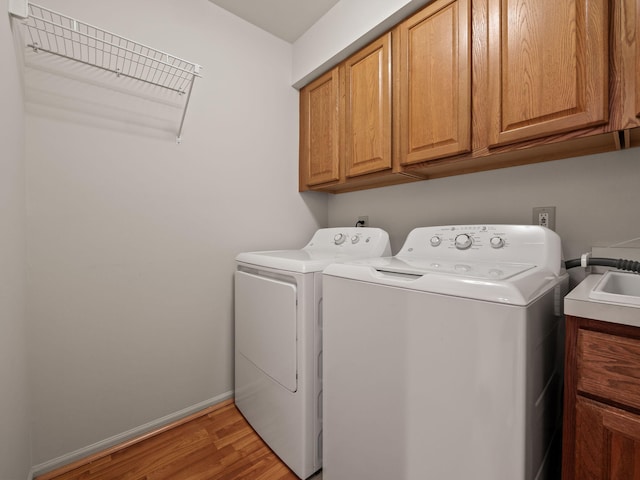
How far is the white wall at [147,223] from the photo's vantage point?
126 cm

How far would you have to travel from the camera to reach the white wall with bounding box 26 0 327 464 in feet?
4.13

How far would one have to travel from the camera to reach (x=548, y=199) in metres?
1.27

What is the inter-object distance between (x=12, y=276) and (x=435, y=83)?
6.06ft

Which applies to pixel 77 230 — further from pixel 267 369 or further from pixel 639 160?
pixel 639 160

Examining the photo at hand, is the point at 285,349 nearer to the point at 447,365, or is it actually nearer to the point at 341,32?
the point at 447,365

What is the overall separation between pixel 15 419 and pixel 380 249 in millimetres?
1644

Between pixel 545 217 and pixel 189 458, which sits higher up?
pixel 545 217

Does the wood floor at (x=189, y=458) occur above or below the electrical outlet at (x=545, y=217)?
below

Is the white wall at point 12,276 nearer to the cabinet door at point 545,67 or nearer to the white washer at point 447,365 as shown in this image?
the white washer at point 447,365

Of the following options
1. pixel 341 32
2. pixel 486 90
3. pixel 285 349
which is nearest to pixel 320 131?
pixel 341 32

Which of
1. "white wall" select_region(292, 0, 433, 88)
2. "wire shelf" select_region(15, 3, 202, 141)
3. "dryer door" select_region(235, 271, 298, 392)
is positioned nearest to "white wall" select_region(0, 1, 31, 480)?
"wire shelf" select_region(15, 3, 202, 141)

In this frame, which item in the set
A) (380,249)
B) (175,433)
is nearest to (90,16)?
(380,249)

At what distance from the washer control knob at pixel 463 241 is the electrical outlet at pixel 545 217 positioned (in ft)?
1.14

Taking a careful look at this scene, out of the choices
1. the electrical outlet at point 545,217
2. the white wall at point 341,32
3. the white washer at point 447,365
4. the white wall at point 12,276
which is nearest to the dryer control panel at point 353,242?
the white washer at point 447,365
